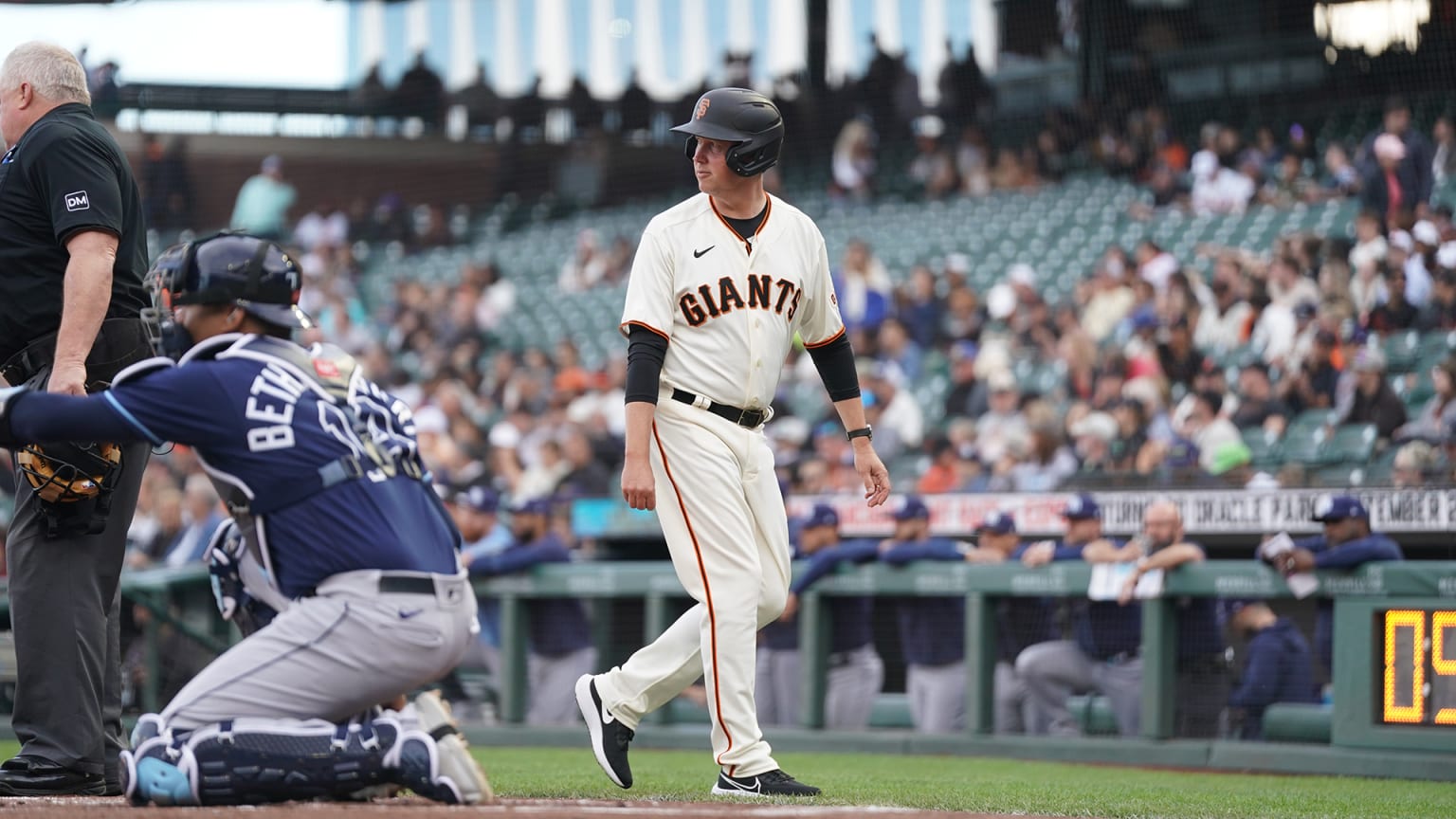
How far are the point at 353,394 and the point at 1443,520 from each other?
6251 mm

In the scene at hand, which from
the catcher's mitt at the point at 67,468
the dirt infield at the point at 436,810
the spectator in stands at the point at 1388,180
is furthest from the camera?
the spectator in stands at the point at 1388,180

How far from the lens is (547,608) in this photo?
959cm

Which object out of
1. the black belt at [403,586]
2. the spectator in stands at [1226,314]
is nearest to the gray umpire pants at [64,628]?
the black belt at [403,586]

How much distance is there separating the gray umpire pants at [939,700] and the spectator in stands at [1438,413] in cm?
306

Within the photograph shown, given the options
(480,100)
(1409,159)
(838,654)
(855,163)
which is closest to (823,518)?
(838,654)

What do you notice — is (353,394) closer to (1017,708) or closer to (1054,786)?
(1054,786)

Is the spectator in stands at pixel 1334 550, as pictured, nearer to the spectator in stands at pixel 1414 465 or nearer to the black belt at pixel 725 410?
the spectator in stands at pixel 1414 465

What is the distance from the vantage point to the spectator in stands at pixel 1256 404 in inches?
426

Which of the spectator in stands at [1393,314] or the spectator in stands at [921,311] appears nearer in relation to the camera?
the spectator in stands at [1393,314]

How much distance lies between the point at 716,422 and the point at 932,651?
407 centimetres

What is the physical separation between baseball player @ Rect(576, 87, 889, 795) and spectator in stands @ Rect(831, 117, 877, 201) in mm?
14300

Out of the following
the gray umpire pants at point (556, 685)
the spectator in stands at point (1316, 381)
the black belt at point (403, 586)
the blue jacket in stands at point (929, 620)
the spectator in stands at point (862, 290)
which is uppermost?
the spectator in stands at point (862, 290)

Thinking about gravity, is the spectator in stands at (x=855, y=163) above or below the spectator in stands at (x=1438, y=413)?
above

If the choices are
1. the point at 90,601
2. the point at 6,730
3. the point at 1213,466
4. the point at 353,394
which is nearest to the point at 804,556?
the point at 1213,466
